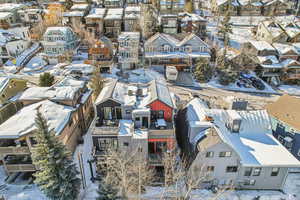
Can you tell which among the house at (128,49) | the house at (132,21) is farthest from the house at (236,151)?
the house at (132,21)

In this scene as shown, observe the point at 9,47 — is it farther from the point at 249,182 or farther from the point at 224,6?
the point at 224,6

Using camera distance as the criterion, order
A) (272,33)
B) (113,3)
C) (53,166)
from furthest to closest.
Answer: (113,3), (272,33), (53,166)

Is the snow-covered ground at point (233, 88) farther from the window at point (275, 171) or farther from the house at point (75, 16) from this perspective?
the house at point (75, 16)

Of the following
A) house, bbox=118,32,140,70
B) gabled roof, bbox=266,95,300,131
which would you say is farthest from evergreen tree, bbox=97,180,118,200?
house, bbox=118,32,140,70

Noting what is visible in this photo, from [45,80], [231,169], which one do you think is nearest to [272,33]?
[231,169]

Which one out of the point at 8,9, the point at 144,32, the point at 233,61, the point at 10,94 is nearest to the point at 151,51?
the point at 144,32

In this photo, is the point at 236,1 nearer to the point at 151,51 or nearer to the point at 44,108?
the point at 151,51

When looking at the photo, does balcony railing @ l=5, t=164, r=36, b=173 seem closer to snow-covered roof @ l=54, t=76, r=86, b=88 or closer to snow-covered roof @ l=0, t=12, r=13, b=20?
snow-covered roof @ l=54, t=76, r=86, b=88
